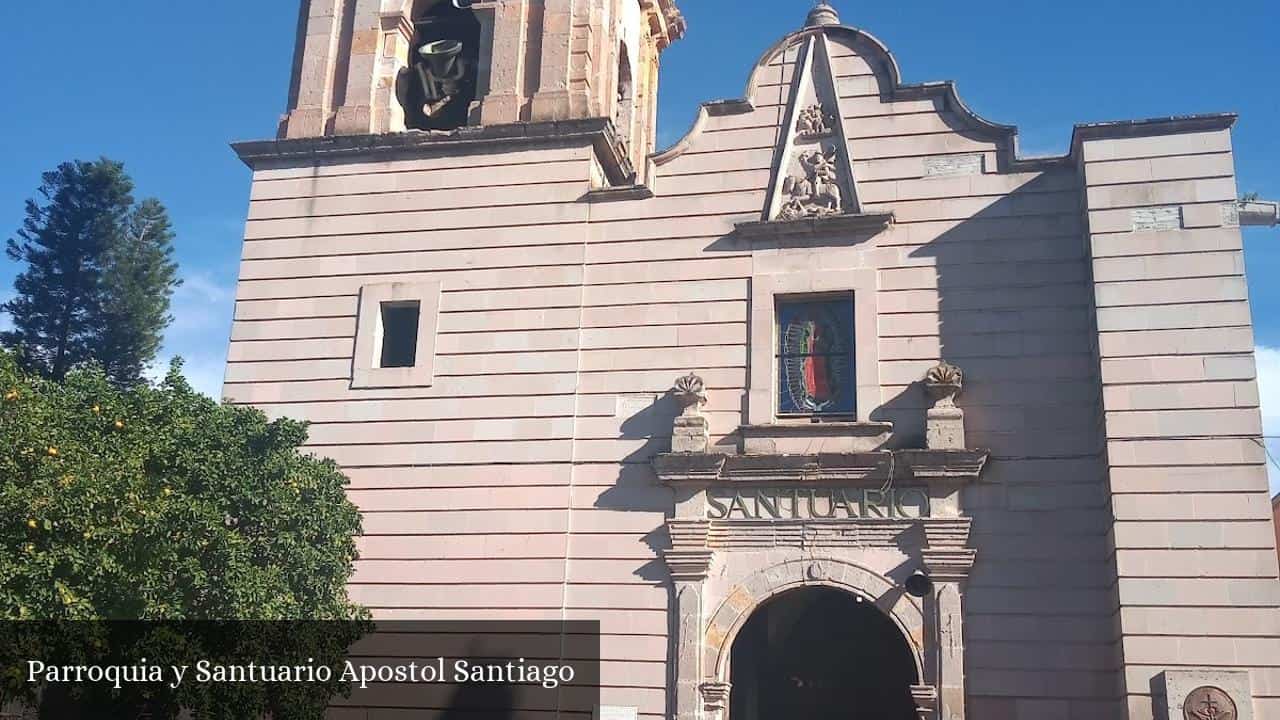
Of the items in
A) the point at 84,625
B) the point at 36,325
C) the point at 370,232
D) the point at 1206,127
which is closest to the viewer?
the point at 84,625

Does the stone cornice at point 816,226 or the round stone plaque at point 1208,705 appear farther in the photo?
the stone cornice at point 816,226

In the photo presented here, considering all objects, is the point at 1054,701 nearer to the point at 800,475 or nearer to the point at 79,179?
the point at 800,475

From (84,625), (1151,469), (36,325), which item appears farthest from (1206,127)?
(36,325)

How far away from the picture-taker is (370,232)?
794 inches

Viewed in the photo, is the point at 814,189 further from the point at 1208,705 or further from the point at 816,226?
the point at 1208,705

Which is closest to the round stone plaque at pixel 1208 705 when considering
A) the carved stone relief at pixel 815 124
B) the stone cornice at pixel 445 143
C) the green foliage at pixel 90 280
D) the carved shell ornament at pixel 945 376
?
the carved shell ornament at pixel 945 376

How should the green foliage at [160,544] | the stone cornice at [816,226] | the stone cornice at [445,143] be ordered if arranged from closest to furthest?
the green foliage at [160,544] → the stone cornice at [816,226] → the stone cornice at [445,143]

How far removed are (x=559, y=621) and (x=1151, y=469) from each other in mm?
7586

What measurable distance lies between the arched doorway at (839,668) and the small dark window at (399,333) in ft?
23.1

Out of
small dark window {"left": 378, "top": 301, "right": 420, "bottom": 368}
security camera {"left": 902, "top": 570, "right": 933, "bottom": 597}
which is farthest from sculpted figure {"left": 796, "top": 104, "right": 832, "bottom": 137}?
security camera {"left": 902, "top": 570, "right": 933, "bottom": 597}

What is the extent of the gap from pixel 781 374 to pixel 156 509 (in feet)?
26.8

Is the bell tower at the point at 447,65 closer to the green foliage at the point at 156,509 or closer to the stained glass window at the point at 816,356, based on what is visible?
the stained glass window at the point at 816,356

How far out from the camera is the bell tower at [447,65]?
20641mm

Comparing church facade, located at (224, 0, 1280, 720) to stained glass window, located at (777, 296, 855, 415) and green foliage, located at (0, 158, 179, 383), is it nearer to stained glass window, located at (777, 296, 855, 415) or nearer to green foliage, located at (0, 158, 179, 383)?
stained glass window, located at (777, 296, 855, 415)
